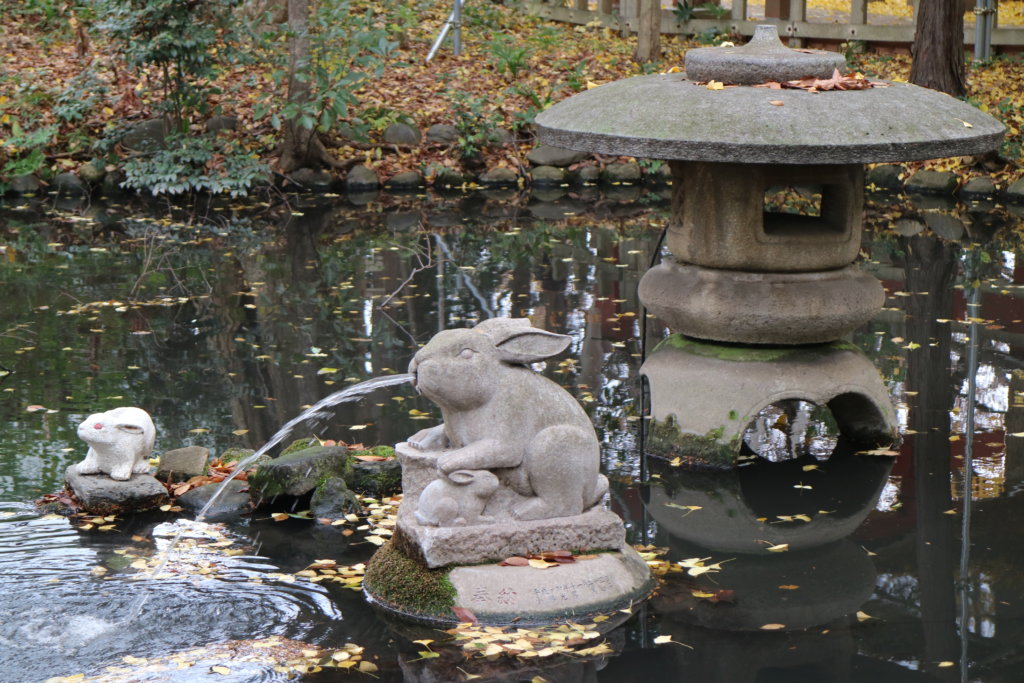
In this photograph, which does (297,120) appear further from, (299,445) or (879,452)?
(879,452)

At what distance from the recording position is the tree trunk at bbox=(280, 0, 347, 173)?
15.0 m

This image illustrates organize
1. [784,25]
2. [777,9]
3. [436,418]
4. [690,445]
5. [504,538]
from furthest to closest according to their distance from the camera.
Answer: [777,9] < [784,25] < [436,418] < [690,445] < [504,538]

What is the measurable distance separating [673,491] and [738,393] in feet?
2.36

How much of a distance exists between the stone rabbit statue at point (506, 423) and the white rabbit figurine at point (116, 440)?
1830mm

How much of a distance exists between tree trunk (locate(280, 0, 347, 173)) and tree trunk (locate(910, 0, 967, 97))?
7.56 meters

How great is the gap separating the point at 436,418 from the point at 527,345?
2.59 m

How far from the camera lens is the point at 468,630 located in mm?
5020

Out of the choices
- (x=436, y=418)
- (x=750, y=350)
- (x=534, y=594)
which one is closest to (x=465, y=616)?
(x=534, y=594)

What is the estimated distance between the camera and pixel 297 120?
50.3 ft

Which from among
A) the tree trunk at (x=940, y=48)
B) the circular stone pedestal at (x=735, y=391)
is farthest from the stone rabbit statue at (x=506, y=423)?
the tree trunk at (x=940, y=48)

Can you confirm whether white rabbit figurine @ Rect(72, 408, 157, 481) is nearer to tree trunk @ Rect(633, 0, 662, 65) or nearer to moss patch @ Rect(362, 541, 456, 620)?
moss patch @ Rect(362, 541, 456, 620)

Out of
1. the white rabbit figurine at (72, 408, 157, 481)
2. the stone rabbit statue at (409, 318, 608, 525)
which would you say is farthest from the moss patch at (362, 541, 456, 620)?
the white rabbit figurine at (72, 408, 157, 481)

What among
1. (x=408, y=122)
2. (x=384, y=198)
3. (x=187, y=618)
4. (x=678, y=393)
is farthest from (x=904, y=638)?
(x=408, y=122)

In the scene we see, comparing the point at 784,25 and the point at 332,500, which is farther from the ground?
the point at 784,25
